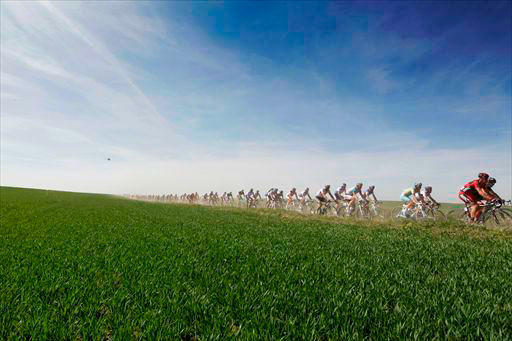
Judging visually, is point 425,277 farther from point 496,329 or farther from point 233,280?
point 233,280

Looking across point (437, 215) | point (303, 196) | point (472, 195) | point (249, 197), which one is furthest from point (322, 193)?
point (249, 197)

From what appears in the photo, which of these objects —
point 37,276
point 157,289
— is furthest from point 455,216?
point 37,276

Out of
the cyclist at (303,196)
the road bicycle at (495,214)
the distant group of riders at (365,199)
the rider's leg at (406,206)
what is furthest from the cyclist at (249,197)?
the road bicycle at (495,214)

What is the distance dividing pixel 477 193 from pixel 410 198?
421 centimetres

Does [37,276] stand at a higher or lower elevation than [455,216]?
lower

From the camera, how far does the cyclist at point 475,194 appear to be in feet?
42.4

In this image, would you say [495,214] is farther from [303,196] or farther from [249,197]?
[249,197]

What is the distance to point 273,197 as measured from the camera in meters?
34.1

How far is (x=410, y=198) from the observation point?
18.0 meters

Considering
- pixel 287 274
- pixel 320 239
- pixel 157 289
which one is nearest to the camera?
pixel 157 289

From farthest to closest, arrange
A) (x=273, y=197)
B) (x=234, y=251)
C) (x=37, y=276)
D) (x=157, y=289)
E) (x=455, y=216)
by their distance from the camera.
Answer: (x=273, y=197) < (x=455, y=216) < (x=234, y=251) < (x=37, y=276) < (x=157, y=289)

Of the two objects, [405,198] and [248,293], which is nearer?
[248,293]

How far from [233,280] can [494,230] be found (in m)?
12.1

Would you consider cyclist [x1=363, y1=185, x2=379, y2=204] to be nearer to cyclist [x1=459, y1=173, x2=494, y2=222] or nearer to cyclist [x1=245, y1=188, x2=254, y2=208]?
cyclist [x1=459, y1=173, x2=494, y2=222]
